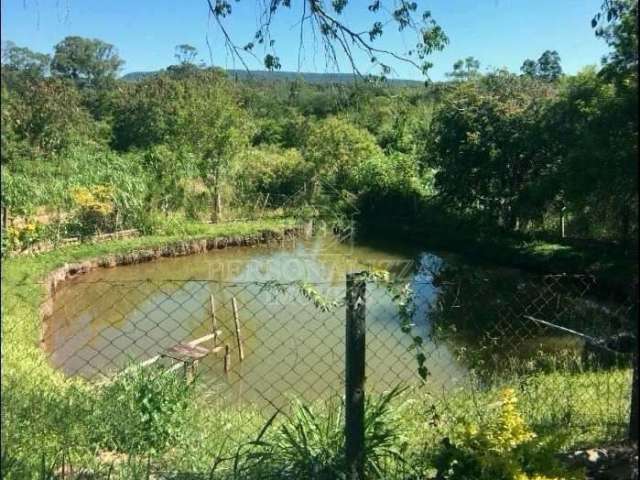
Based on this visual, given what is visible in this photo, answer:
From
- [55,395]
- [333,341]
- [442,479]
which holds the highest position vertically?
[442,479]

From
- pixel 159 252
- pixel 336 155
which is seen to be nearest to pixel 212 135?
pixel 336 155

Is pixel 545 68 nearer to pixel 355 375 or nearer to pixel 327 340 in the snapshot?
pixel 327 340

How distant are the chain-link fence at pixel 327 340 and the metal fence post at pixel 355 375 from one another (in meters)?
1.72

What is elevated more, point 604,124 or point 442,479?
point 604,124

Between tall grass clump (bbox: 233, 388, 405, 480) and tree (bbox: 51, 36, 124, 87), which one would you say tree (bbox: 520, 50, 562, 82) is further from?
tree (bbox: 51, 36, 124, 87)

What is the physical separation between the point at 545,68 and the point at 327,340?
1491 centimetres

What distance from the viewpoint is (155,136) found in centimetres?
2317

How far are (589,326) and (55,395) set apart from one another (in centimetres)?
645

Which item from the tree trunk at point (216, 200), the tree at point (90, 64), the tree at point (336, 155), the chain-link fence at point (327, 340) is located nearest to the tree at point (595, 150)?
the chain-link fence at point (327, 340)

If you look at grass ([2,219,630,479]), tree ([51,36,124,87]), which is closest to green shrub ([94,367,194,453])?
grass ([2,219,630,479])

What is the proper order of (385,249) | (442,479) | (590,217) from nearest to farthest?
(442,479) → (590,217) → (385,249)

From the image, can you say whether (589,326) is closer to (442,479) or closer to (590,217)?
Result: (590,217)

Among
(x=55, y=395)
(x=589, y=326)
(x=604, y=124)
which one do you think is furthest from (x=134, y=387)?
(x=604, y=124)

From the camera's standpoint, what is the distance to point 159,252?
13.6m
